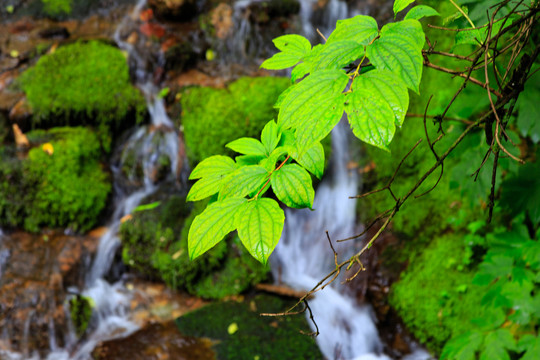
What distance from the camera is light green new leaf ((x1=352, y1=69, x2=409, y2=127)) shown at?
792mm

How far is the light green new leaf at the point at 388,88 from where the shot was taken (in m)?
0.79

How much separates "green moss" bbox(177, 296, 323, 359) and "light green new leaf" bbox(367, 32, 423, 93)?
3.11 m

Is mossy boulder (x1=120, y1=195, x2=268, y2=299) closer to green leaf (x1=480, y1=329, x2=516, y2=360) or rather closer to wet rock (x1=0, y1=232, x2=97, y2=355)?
wet rock (x1=0, y1=232, x2=97, y2=355)

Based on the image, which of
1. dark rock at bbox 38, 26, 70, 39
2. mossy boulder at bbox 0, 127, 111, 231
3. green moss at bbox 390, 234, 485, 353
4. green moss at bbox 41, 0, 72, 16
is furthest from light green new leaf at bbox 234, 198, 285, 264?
green moss at bbox 41, 0, 72, 16

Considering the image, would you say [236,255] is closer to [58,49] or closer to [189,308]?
[189,308]

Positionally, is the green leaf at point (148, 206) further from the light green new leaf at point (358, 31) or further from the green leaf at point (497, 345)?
the light green new leaf at point (358, 31)

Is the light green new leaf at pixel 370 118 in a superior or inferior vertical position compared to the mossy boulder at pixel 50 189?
superior

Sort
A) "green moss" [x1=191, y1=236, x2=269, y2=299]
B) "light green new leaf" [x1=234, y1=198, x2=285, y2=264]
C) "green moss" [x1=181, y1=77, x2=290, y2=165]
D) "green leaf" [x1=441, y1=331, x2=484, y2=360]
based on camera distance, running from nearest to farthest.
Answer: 1. "light green new leaf" [x1=234, y1=198, x2=285, y2=264]
2. "green leaf" [x1=441, y1=331, x2=484, y2=360]
3. "green moss" [x1=191, y1=236, x2=269, y2=299]
4. "green moss" [x1=181, y1=77, x2=290, y2=165]

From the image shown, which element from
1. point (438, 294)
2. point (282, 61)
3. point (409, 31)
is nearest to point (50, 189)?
point (438, 294)

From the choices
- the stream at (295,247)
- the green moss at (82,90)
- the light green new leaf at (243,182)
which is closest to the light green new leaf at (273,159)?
the light green new leaf at (243,182)

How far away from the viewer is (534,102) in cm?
200

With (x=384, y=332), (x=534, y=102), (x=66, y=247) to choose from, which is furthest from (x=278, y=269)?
(x=534, y=102)

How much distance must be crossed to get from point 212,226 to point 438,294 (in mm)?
3046

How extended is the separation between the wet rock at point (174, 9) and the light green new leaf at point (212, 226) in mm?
7468
